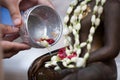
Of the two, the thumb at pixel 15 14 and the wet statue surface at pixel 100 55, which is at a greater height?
the thumb at pixel 15 14

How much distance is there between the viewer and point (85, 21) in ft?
2.09

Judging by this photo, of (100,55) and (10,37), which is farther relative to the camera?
(10,37)

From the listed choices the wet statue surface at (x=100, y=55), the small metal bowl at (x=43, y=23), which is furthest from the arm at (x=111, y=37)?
the small metal bowl at (x=43, y=23)

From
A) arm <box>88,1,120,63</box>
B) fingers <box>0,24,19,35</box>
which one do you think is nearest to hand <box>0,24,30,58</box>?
fingers <box>0,24,19,35</box>

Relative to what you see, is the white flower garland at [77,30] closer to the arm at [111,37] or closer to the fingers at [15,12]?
the arm at [111,37]

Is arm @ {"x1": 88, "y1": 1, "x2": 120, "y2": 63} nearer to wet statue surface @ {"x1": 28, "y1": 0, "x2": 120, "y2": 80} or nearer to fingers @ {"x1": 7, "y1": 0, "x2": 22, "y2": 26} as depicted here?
wet statue surface @ {"x1": 28, "y1": 0, "x2": 120, "y2": 80}

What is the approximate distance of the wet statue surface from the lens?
56 centimetres

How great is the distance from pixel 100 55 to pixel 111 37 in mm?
52

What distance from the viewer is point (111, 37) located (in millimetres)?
595

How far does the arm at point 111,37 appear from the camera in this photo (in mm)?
587

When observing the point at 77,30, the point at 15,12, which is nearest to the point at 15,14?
the point at 15,12

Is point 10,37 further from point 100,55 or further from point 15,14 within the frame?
point 100,55

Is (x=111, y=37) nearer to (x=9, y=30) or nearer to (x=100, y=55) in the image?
(x=100, y=55)

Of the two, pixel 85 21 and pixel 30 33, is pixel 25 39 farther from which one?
pixel 85 21
